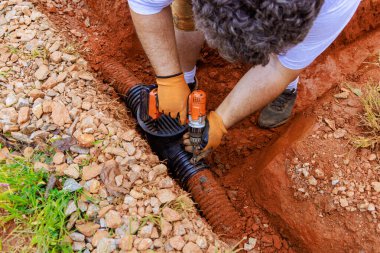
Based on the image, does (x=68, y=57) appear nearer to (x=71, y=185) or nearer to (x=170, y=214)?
(x=71, y=185)

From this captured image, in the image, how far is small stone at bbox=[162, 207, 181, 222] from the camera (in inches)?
64.9

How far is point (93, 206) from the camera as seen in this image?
163 cm

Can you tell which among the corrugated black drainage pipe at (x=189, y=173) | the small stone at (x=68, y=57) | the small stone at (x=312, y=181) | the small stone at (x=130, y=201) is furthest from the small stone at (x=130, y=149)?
the small stone at (x=312, y=181)

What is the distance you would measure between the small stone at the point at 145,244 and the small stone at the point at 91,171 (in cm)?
38

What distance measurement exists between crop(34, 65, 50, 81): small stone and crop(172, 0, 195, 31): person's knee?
0.78m

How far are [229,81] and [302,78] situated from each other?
515mm

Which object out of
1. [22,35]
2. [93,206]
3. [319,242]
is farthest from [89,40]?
[319,242]

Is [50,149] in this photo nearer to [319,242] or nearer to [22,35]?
[22,35]

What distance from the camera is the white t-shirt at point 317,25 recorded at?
1.46 meters


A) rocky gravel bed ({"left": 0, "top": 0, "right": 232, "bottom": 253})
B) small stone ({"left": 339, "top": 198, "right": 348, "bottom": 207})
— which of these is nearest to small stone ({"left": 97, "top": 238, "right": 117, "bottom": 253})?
rocky gravel bed ({"left": 0, "top": 0, "right": 232, "bottom": 253})

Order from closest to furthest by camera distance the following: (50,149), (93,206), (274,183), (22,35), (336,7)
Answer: (336,7), (93,206), (50,149), (274,183), (22,35)

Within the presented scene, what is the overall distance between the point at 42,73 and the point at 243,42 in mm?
1296

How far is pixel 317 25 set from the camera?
1490mm

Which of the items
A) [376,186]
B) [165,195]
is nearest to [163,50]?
[165,195]
